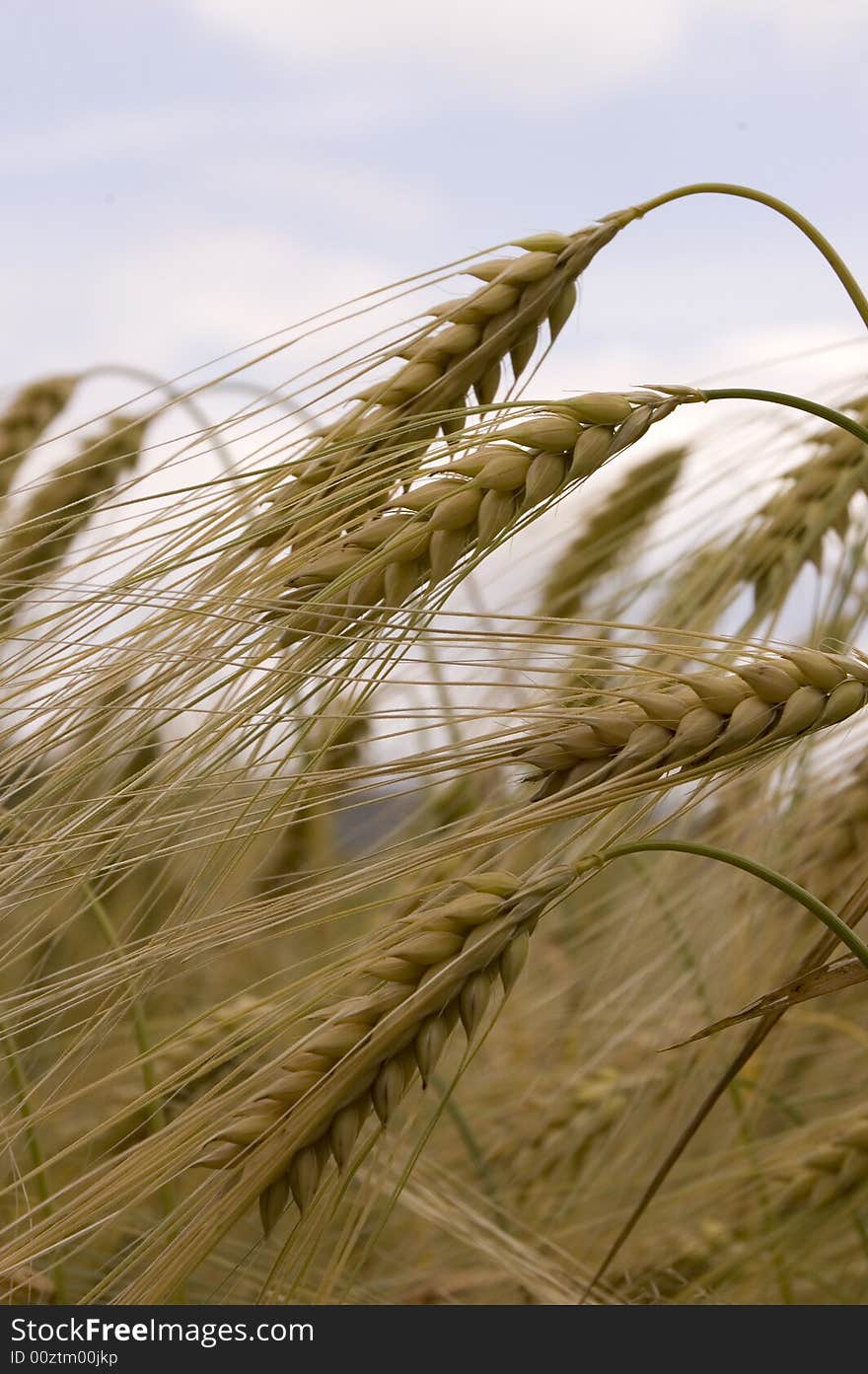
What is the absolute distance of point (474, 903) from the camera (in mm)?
685

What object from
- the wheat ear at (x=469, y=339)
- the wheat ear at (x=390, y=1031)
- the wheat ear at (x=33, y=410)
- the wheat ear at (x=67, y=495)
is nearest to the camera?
the wheat ear at (x=390, y=1031)

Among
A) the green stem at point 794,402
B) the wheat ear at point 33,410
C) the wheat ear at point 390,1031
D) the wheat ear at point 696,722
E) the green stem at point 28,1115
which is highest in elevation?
the wheat ear at point 33,410

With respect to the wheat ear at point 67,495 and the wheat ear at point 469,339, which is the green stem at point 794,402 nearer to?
the wheat ear at point 469,339

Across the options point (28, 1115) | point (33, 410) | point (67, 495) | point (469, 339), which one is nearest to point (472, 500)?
point (469, 339)

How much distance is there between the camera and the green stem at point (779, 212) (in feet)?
2.56

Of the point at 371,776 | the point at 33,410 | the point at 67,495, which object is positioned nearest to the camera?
the point at 371,776

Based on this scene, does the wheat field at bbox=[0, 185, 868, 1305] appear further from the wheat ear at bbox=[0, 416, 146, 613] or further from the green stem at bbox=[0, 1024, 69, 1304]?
the wheat ear at bbox=[0, 416, 146, 613]

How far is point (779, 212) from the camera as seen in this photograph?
81 centimetres

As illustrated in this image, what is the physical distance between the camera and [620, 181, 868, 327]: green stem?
0.78m

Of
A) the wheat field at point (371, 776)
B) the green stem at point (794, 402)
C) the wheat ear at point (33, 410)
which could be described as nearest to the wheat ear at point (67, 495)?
the wheat ear at point (33, 410)

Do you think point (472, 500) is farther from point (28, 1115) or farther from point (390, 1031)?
point (28, 1115)

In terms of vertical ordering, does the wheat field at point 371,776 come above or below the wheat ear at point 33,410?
below

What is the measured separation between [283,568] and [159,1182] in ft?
1.12
